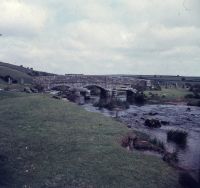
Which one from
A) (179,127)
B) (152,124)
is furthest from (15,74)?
(179,127)

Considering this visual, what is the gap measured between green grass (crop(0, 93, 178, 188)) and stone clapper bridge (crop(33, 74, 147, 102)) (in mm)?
48170

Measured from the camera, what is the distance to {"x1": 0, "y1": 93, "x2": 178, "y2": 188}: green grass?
28.3 m

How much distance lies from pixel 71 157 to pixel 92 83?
7398cm

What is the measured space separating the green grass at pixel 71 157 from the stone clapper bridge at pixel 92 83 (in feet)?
158

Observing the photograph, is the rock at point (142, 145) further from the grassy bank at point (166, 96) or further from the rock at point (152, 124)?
the grassy bank at point (166, 96)

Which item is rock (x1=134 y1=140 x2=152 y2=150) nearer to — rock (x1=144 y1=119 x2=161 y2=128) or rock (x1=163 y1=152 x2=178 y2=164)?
rock (x1=163 y1=152 x2=178 y2=164)

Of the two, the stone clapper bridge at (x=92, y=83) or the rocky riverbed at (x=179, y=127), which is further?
the stone clapper bridge at (x=92, y=83)

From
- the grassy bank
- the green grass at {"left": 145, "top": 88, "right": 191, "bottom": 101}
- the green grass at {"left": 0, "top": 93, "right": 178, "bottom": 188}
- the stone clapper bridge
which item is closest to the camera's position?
the green grass at {"left": 0, "top": 93, "right": 178, "bottom": 188}

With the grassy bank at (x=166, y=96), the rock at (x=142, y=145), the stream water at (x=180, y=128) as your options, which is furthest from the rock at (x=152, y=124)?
the grassy bank at (x=166, y=96)

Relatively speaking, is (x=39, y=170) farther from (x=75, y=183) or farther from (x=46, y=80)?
(x=46, y=80)

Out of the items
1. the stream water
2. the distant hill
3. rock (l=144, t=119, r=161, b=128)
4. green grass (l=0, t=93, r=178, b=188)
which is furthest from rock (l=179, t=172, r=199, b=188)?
the distant hill

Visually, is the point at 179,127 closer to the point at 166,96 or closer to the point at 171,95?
the point at 166,96

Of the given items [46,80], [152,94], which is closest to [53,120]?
[46,80]

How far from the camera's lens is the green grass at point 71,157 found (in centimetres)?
2833
